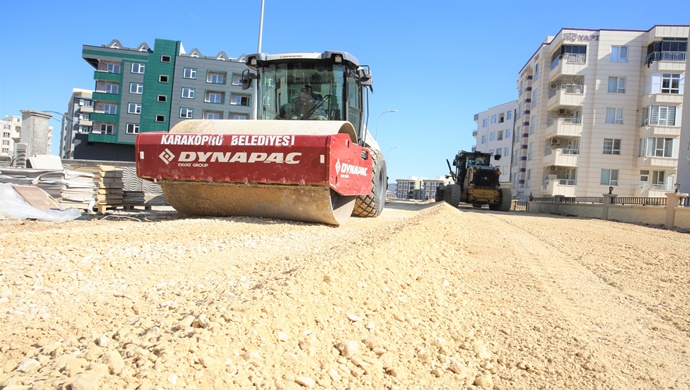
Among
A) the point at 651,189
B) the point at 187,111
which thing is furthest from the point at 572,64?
the point at 187,111

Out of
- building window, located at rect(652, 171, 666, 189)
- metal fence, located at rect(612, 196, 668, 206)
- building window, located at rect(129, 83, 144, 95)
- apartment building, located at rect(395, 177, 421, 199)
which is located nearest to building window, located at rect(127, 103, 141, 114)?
building window, located at rect(129, 83, 144, 95)

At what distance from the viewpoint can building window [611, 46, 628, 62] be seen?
40094 mm

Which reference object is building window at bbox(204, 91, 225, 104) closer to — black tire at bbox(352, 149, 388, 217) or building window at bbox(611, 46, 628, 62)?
building window at bbox(611, 46, 628, 62)

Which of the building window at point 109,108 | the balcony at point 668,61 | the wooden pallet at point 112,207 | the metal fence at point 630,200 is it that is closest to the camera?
the wooden pallet at point 112,207

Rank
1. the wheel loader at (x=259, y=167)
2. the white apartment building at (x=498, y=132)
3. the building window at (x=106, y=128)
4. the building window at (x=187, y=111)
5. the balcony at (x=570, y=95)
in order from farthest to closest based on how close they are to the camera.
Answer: the white apartment building at (x=498, y=132), the building window at (x=187, y=111), the building window at (x=106, y=128), the balcony at (x=570, y=95), the wheel loader at (x=259, y=167)

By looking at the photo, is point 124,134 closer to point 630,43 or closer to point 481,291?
point 630,43

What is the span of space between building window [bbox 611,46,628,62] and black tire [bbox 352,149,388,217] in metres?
37.8

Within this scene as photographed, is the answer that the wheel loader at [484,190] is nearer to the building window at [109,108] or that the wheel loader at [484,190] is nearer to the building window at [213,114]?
the building window at [213,114]

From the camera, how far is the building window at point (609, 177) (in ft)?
132

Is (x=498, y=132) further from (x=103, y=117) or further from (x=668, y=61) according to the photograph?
(x=103, y=117)

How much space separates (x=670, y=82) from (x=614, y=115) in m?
4.56

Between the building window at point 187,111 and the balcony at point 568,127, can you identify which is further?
the building window at point 187,111

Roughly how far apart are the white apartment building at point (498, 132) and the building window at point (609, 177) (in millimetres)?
25036

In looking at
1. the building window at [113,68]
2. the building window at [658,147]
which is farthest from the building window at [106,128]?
the building window at [658,147]
